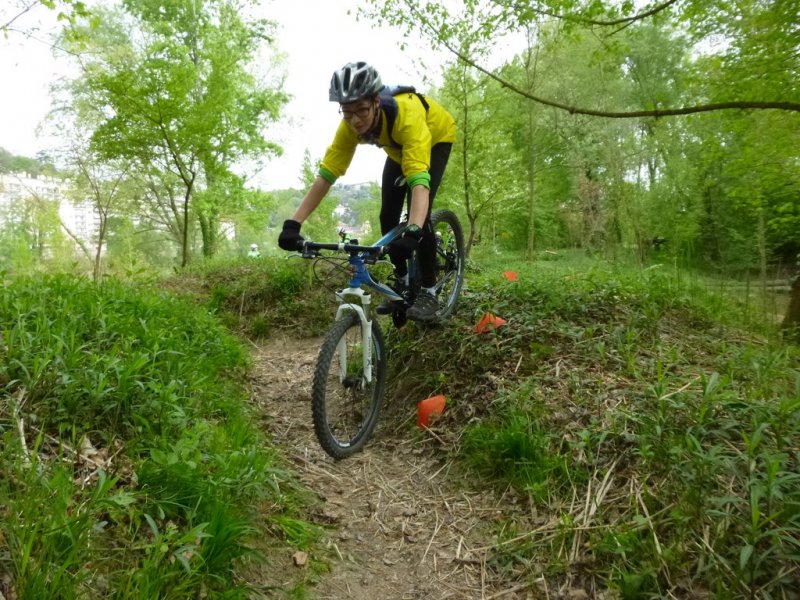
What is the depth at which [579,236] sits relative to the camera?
2052 centimetres

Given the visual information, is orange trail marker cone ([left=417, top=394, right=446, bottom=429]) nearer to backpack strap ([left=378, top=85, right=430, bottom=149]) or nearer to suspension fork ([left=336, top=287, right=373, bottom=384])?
suspension fork ([left=336, top=287, right=373, bottom=384])

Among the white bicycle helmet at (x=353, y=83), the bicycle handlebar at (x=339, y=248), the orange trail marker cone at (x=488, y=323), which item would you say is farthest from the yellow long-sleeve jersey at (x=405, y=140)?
the orange trail marker cone at (x=488, y=323)

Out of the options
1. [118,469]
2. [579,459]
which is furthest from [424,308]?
[118,469]

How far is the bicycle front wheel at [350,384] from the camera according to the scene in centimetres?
303

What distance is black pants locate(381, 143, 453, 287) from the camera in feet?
12.8

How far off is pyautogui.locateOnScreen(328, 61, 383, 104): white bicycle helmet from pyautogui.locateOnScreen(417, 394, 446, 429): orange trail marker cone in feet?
7.61

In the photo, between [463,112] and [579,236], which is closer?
[463,112]

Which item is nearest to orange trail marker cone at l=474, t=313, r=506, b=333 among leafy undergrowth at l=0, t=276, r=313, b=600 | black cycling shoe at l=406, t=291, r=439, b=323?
black cycling shoe at l=406, t=291, r=439, b=323

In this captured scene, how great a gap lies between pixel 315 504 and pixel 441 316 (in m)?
2.14

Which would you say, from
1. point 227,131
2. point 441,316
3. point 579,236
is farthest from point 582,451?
point 579,236

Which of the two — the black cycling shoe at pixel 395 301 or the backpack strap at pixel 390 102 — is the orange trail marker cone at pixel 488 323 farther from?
the backpack strap at pixel 390 102

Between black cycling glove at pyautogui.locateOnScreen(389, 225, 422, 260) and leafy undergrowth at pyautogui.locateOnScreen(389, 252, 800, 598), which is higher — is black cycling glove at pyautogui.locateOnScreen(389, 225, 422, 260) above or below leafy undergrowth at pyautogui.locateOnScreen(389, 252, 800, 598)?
above

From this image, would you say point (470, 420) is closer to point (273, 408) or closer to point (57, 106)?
point (273, 408)

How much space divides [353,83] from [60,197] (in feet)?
90.2
